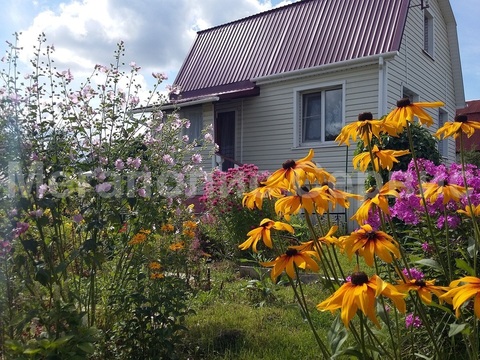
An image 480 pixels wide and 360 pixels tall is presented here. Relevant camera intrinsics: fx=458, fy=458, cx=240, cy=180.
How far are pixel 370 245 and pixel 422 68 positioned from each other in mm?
10743

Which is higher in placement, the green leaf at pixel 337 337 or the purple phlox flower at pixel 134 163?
the purple phlox flower at pixel 134 163

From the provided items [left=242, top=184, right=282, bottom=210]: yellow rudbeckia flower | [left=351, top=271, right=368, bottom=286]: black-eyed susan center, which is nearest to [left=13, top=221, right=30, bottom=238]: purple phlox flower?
[left=242, top=184, right=282, bottom=210]: yellow rudbeckia flower

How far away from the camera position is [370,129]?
149cm

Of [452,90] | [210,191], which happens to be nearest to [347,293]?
[210,191]

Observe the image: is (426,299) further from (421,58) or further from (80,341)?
(421,58)

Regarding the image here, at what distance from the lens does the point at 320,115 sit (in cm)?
972

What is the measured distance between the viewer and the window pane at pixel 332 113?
9406 mm

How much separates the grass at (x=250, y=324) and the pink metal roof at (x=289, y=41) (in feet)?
20.4

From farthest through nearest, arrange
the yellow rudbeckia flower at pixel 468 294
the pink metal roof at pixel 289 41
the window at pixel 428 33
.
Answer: the window at pixel 428 33, the pink metal roof at pixel 289 41, the yellow rudbeckia flower at pixel 468 294

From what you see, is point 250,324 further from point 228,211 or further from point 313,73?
point 313,73

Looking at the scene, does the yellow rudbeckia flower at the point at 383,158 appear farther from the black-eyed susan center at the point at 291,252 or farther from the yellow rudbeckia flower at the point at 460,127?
the black-eyed susan center at the point at 291,252

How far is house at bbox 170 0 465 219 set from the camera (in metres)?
8.98

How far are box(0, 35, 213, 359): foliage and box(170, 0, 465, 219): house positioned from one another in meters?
5.79

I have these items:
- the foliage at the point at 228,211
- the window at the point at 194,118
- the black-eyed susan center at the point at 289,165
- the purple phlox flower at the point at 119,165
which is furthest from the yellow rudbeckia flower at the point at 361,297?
the window at the point at 194,118
